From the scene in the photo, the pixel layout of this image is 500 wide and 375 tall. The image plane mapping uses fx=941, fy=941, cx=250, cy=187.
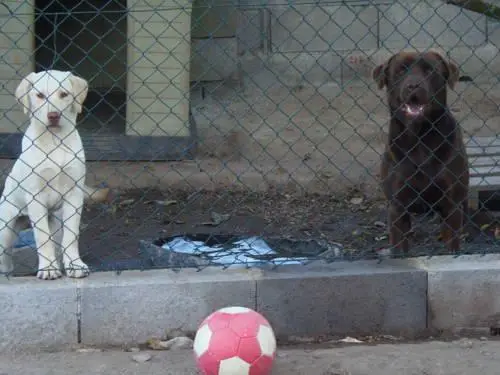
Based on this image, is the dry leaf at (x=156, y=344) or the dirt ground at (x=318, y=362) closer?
the dirt ground at (x=318, y=362)

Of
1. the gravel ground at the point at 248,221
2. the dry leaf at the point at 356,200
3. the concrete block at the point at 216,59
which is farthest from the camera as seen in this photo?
the concrete block at the point at 216,59

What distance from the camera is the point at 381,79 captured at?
514 centimetres

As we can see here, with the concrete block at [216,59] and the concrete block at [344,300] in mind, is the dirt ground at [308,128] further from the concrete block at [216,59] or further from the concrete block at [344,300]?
the concrete block at [344,300]

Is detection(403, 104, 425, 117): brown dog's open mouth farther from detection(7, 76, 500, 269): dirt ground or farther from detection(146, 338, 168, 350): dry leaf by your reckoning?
detection(146, 338, 168, 350): dry leaf

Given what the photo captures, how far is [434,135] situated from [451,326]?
1.10 metres

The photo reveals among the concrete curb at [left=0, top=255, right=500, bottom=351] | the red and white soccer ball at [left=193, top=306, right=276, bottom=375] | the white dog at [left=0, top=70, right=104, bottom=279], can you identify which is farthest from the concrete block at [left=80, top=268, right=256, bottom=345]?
the red and white soccer ball at [left=193, top=306, right=276, bottom=375]

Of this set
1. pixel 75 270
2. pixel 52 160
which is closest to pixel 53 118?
pixel 52 160

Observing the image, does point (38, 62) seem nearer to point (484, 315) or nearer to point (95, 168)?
point (95, 168)

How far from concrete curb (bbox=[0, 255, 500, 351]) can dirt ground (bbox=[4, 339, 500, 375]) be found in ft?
0.44

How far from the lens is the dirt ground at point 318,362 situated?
388cm

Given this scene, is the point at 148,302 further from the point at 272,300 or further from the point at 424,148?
the point at 424,148

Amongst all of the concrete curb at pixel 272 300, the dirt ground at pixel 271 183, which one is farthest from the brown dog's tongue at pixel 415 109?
the concrete curb at pixel 272 300

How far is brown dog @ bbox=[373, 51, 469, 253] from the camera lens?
491 cm

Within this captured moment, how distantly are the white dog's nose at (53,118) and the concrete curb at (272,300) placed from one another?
75 cm
